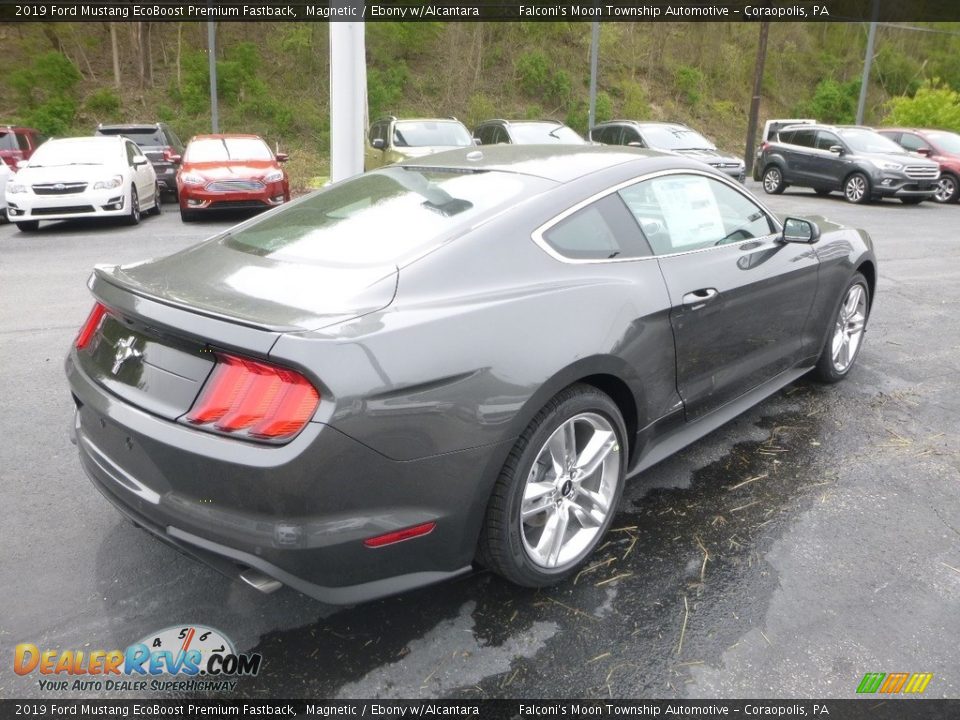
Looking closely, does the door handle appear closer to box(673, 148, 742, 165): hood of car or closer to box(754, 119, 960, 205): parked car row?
box(673, 148, 742, 165): hood of car

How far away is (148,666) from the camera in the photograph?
251 cm

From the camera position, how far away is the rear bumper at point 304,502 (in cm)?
223

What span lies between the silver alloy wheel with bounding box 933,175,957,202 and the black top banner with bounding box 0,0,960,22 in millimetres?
9480

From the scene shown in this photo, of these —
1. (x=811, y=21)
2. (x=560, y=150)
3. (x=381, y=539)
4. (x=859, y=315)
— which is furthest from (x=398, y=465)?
(x=811, y=21)

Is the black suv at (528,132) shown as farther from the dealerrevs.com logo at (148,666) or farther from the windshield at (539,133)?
the dealerrevs.com logo at (148,666)

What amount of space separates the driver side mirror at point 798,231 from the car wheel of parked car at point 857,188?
47.4ft

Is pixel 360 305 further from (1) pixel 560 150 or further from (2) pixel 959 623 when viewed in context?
(2) pixel 959 623

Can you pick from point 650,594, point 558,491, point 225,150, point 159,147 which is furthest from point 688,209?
point 159,147

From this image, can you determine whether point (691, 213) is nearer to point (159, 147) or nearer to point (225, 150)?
point (225, 150)

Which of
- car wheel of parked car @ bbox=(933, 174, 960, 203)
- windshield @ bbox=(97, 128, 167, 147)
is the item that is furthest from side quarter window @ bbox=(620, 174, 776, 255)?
car wheel of parked car @ bbox=(933, 174, 960, 203)

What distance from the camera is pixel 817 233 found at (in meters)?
4.07

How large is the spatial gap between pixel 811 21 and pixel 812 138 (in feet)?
118

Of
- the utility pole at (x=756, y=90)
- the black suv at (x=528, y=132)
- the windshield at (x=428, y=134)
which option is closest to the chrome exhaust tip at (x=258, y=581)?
the windshield at (x=428, y=134)

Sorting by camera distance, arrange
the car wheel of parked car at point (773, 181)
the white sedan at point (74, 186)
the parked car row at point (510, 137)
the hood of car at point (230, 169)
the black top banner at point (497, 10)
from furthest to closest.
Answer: the black top banner at point (497, 10) → the car wheel of parked car at point (773, 181) → the parked car row at point (510, 137) → the hood of car at point (230, 169) → the white sedan at point (74, 186)
